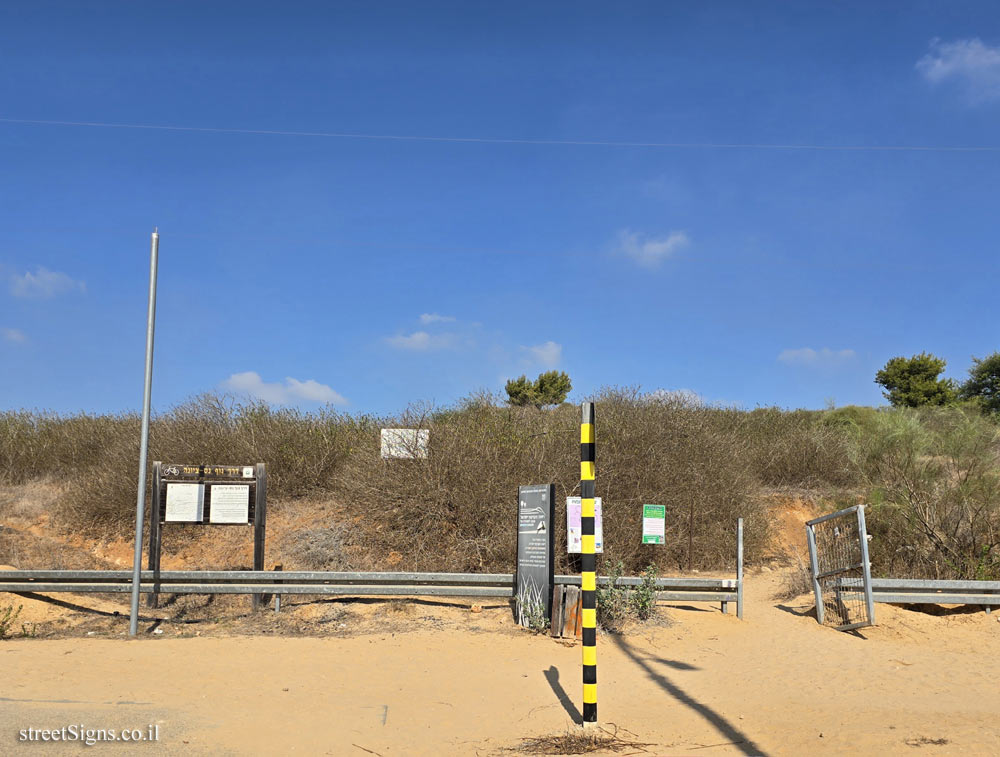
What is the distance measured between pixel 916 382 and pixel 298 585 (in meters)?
43.9

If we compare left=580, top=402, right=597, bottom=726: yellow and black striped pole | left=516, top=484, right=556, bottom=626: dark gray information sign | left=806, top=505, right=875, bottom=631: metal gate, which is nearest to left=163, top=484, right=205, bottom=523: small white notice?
left=516, top=484, right=556, bottom=626: dark gray information sign

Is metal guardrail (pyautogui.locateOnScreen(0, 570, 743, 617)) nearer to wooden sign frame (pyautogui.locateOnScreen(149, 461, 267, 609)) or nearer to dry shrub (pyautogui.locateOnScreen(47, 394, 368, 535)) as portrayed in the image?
wooden sign frame (pyautogui.locateOnScreen(149, 461, 267, 609))

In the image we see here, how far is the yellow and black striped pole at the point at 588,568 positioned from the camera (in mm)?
5852

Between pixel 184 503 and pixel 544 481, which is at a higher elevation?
pixel 544 481

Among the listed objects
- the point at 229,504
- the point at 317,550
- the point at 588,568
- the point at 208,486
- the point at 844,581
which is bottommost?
the point at 844,581

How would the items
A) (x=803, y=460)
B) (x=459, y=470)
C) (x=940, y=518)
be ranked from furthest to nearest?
(x=803, y=460) < (x=459, y=470) < (x=940, y=518)

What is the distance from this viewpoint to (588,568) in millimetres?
5918

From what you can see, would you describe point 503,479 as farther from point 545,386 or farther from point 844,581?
point 545,386

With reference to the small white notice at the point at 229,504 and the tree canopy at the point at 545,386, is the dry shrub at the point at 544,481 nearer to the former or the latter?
the small white notice at the point at 229,504

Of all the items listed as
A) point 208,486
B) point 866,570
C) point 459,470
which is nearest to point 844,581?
point 866,570

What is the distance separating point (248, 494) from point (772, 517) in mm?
12732

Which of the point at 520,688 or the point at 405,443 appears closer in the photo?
the point at 520,688

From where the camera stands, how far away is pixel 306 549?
15.7 m

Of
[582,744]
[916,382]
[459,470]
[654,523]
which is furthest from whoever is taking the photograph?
[916,382]
